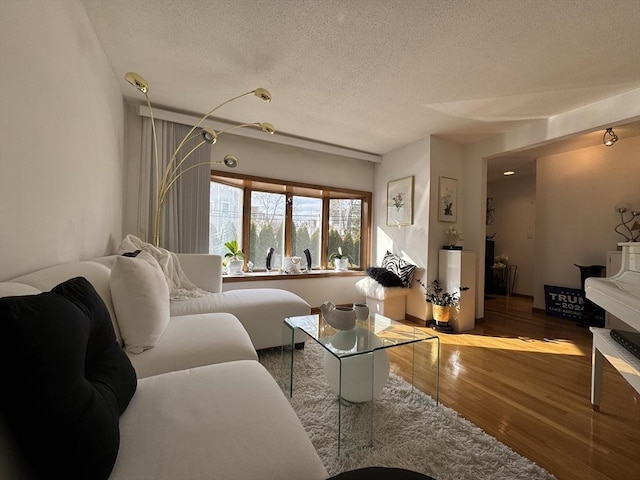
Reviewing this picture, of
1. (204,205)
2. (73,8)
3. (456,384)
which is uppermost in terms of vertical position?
(73,8)

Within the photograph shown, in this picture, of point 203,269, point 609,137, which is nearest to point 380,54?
point 203,269

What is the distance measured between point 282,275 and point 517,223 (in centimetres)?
502

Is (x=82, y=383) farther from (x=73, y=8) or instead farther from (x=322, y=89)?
(x=322, y=89)

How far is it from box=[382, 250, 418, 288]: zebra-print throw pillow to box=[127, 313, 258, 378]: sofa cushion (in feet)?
8.03

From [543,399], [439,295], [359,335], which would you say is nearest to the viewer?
[359,335]

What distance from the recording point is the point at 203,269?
2639 mm

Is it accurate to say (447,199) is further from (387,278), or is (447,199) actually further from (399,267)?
(387,278)

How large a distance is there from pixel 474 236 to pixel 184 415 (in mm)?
3718

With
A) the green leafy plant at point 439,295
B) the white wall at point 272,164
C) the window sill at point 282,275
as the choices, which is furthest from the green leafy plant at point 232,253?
the green leafy plant at point 439,295

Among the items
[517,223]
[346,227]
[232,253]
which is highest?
[517,223]

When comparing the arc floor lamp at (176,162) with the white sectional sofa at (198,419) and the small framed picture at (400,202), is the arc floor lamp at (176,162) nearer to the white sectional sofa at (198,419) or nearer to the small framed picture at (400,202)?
the white sectional sofa at (198,419)

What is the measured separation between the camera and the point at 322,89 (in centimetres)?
237

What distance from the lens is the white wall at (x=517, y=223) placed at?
519 cm

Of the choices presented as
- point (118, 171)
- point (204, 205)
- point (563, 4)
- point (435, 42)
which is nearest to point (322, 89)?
point (435, 42)
